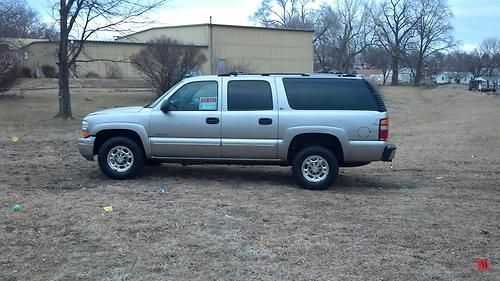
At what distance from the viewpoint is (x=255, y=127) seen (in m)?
8.64

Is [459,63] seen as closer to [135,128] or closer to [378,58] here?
[378,58]

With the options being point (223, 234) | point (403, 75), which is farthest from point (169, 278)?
point (403, 75)

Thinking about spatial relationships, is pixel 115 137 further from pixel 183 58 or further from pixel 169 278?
pixel 183 58

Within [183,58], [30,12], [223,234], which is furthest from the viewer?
[30,12]

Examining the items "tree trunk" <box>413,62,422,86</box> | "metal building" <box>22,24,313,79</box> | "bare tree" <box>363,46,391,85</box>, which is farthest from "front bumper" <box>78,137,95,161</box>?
"bare tree" <box>363,46,391,85</box>

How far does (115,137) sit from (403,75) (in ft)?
399

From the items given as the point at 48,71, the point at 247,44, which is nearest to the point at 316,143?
the point at 48,71

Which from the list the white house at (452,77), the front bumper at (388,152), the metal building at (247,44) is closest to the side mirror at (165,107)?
the front bumper at (388,152)

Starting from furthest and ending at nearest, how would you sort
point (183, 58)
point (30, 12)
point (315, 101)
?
point (30, 12) < point (183, 58) < point (315, 101)

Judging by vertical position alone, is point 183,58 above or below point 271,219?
above

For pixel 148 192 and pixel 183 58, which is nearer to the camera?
pixel 148 192

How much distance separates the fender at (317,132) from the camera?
27.7ft

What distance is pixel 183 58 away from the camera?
92.4ft

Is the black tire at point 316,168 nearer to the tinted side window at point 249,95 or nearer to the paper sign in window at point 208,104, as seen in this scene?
the tinted side window at point 249,95
